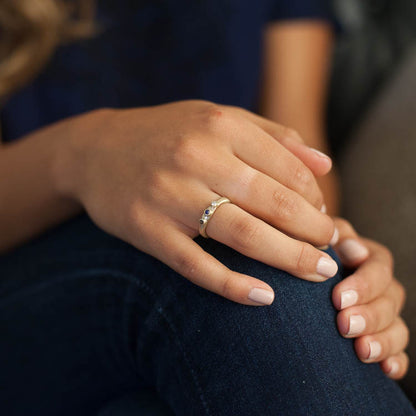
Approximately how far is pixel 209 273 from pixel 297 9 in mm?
786

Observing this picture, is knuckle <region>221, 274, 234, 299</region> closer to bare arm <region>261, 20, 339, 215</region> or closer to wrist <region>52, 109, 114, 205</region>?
wrist <region>52, 109, 114, 205</region>

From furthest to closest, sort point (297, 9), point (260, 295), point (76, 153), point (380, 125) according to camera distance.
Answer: point (297, 9) → point (380, 125) → point (76, 153) → point (260, 295)

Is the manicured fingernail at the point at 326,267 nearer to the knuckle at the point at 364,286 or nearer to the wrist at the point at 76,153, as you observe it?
the knuckle at the point at 364,286

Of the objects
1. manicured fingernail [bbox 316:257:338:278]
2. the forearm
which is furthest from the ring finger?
the forearm

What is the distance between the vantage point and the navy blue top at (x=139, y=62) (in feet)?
2.83

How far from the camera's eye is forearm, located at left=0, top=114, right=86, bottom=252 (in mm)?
584

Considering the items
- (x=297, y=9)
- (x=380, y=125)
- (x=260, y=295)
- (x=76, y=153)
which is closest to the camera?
(x=260, y=295)

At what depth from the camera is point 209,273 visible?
0.44 metres

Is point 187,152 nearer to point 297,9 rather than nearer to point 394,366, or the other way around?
point 394,366

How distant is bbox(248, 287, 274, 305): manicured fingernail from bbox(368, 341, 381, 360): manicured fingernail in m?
0.12

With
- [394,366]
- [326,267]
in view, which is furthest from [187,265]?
[394,366]

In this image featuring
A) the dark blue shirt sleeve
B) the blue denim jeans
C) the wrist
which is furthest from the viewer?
the dark blue shirt sleeve

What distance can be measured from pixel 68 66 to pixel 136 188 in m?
0.49

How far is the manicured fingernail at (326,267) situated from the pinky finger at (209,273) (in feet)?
0.19
